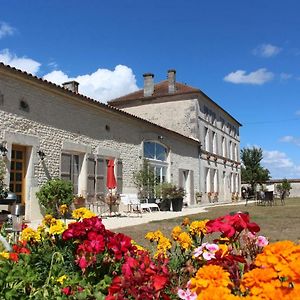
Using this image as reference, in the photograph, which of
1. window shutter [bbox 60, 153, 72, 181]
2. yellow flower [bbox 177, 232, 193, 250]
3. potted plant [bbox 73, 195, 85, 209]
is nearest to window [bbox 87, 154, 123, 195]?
potted plant [bbox 73, 195, 85, 209]

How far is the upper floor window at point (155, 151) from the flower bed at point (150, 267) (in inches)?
593

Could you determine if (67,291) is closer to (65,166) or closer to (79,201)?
(65,166)

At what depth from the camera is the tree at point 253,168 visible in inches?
1628

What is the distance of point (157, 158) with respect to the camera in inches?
753

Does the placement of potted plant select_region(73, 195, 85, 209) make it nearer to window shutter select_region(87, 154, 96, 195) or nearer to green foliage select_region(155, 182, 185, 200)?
window shutter select_region(87, 154, 96, 195)

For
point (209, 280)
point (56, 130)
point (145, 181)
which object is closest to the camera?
point (209, 280)

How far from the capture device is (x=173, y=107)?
25234 mm

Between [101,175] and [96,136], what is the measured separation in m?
1.47

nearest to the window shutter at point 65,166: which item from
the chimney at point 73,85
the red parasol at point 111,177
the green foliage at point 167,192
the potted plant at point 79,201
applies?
the potted plant at point 79,201

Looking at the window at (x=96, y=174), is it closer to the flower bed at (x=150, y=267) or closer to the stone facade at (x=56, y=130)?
the stone facade at (x=56, y=130)

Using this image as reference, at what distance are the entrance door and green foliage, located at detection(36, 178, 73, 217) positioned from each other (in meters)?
0.48

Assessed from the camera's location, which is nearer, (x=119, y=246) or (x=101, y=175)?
(x=119, y=246)

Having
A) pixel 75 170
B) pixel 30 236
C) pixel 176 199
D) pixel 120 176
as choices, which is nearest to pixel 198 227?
pixel 30 236

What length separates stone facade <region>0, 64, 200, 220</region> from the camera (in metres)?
10.6
